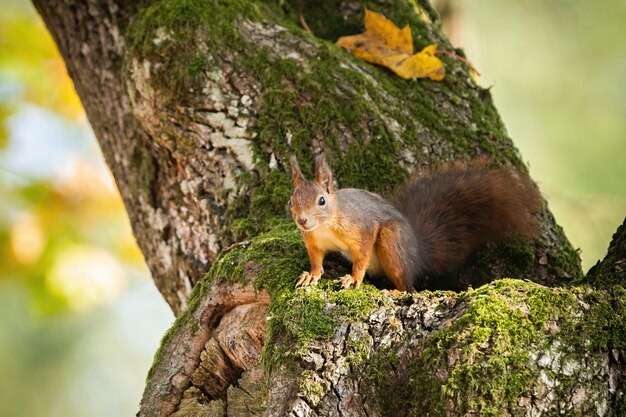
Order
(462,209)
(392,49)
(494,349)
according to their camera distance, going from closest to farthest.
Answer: (494,349) < (462,209) < (392,49)

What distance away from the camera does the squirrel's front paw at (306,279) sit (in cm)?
199

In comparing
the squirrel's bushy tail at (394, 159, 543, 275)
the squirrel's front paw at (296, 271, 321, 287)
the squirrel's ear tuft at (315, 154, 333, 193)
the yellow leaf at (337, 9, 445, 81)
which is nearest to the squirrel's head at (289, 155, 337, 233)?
the squirrel's ear tuft at (315, 154, 333, 193)

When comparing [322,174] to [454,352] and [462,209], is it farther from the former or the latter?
[454,352]

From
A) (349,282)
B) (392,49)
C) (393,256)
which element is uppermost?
(392,49)

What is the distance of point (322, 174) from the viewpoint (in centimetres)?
231

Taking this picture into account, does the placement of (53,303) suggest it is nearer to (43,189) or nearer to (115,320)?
(43,189)

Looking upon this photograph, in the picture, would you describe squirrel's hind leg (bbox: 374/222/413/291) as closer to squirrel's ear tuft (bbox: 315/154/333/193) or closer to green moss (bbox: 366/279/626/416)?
squirrel's ear tuft (bbox: 315/154/333/193)

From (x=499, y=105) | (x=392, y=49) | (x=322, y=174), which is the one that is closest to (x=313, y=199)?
(x=322, y=174)

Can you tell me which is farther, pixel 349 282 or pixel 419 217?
pixel 419 217

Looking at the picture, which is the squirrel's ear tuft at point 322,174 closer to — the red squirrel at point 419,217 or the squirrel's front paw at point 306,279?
the red squirrel at point 419,217

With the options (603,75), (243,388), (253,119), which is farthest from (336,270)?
(603,75)

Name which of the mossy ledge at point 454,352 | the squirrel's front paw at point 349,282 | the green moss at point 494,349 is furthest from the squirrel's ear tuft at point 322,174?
the green moss at point 494,349

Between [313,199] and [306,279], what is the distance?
0.30 metres

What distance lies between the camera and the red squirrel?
2.29 meters
